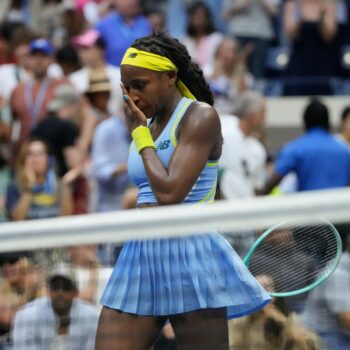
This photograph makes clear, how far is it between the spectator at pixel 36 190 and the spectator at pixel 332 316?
15.4ft

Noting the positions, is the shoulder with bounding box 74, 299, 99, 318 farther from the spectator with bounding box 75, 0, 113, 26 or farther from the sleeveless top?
the spectator with bounding box 75, 0, 113, 26

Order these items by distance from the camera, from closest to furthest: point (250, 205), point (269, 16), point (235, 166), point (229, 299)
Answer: point (250, 205)
point (229, 299)
point (235, 166)
point (269, 16)

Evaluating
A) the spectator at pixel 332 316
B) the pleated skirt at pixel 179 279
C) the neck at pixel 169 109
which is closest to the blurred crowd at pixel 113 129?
the spectator at pixel 332 316

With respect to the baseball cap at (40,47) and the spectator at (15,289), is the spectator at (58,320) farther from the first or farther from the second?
the baseball cap at (40,47)

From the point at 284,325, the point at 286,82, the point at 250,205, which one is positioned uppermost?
the point at 250,205

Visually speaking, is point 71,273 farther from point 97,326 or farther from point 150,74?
point 150,74

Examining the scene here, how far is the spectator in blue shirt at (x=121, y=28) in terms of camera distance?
38.9ft

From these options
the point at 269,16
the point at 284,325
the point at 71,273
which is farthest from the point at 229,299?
the point at 269,16

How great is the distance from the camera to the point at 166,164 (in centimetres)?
483

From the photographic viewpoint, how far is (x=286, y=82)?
12977 millimetres

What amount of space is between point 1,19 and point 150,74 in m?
8.77

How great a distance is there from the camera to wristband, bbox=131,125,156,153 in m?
4.80

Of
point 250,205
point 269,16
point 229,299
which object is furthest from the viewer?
point 269,16

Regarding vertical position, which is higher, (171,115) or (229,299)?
(171,115)
